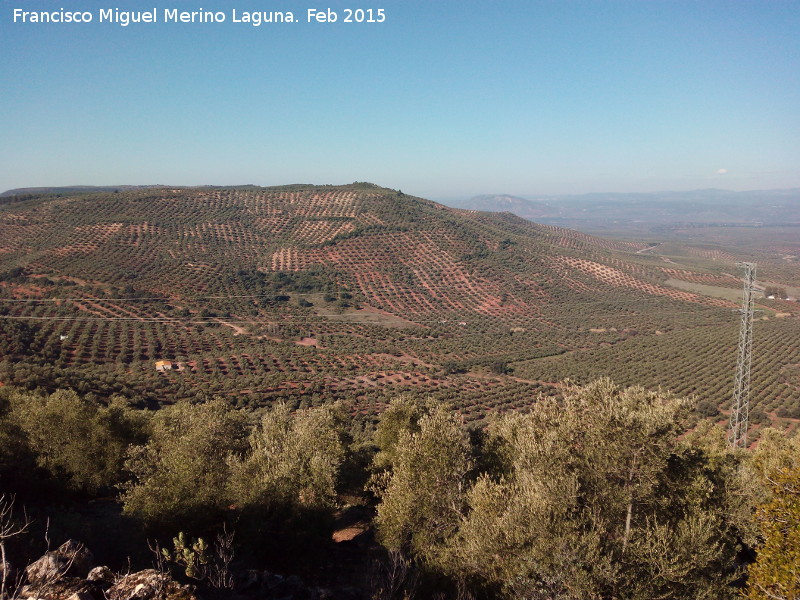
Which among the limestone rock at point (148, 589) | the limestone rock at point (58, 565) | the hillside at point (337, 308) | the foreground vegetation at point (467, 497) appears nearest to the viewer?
the limestone rock at point (58, 565)

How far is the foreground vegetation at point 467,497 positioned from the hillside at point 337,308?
17.4m

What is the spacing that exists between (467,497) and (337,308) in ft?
198

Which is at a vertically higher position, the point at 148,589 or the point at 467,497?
the point at 148,589

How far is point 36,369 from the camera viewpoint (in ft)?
105

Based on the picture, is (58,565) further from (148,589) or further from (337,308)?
(337,308)

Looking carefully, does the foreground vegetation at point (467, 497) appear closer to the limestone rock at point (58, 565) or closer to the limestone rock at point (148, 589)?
the limestone rock at point (148, 589)

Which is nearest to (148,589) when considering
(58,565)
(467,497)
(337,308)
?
(58,565)

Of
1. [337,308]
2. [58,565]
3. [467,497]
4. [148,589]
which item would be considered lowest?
[337,308]

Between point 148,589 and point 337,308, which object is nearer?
point 148,589

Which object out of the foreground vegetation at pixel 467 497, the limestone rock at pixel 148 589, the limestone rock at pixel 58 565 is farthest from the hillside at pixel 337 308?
the limestone rock at pixel 148 589

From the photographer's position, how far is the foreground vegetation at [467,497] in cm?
898

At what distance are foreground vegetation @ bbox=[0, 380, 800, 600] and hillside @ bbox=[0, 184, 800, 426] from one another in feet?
57.2

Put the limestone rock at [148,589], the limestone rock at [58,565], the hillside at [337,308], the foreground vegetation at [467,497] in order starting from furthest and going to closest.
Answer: the hillside at [337,308] → the foreground vegetation at [467,497] → the limestone rock at [148,589] → the limestone rock at [58,565]

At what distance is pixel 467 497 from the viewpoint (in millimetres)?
12172
